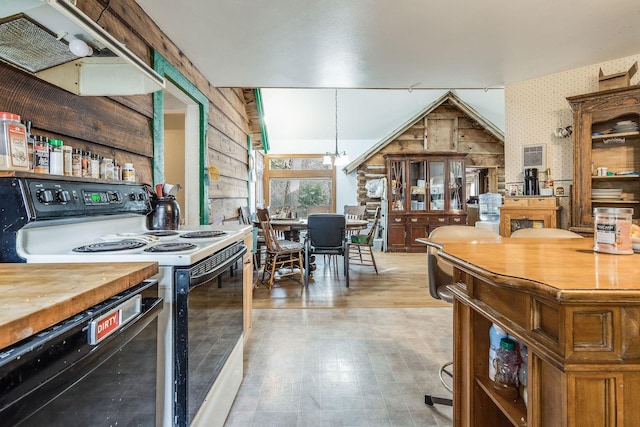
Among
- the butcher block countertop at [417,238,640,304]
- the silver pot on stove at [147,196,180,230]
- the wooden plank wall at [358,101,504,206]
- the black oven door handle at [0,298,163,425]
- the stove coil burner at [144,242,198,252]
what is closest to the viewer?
the black oven door handle at [0,298,163,425]

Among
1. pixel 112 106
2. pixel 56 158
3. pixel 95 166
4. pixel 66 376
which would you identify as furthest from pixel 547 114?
pixel 66 376

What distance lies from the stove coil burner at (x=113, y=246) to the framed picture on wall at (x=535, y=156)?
3914 mm

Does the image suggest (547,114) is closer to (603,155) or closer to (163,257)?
(603,155)

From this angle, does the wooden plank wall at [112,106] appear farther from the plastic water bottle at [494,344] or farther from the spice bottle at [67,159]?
the plastic water bottle at [494,344]

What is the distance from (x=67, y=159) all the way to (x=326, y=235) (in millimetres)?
3001

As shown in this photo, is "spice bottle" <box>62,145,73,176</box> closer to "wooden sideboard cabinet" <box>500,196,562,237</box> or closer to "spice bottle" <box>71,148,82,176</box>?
"spice bottle" <box>71,148,82,176</box>

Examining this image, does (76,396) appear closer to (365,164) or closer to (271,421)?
(271,421)

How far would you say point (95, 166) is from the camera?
4.85ft

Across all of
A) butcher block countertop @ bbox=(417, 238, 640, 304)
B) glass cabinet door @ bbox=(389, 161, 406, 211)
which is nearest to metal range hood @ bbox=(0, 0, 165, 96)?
butcher block countertop @ bbox=(417, 238, 640, 304)

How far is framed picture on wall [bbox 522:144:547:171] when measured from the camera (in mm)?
3529

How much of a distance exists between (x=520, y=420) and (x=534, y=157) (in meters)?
3.46

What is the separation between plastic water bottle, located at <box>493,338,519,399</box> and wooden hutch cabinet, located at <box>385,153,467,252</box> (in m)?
5.52

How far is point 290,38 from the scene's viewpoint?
2.54 metres

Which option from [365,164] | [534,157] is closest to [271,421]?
[534,157]
